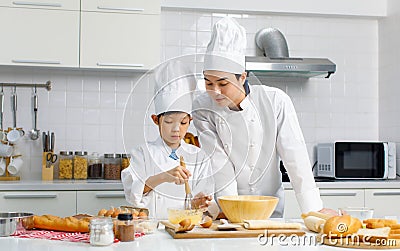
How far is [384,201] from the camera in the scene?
12.1 ft

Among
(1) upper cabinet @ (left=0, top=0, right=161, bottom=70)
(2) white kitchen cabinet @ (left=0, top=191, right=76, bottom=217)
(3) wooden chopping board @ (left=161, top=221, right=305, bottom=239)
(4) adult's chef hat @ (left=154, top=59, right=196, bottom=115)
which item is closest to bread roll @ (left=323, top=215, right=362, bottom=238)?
(3) wooden chopping board @ (left=161, top=221, right=305, bottom=239)

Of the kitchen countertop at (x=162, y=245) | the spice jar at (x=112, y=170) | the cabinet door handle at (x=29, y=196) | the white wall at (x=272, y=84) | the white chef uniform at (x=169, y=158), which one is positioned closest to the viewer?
the kitchen countertop at (x=162, y=245)

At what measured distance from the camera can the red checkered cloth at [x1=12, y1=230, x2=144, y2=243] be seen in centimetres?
169

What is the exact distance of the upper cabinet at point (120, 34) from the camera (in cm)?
368

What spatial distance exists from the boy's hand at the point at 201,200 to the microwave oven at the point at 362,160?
211cm

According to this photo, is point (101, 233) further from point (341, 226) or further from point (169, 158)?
point (341, 226)

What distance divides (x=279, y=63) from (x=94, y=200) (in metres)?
1.45

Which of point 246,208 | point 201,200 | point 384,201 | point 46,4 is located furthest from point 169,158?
point 384,201

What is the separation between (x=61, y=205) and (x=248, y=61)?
57.5 inches

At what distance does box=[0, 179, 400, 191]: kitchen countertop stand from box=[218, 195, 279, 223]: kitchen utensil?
5.26 feet

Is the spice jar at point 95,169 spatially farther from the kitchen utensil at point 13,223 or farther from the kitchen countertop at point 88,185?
the kitchen utensil at point 13,223

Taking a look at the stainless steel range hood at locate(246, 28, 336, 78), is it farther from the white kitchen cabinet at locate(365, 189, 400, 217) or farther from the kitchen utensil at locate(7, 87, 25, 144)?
the kitchen utensil at locate(7, 87, 25, 144)

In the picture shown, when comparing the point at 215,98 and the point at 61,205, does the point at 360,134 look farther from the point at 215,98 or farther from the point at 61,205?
the point at 215,98

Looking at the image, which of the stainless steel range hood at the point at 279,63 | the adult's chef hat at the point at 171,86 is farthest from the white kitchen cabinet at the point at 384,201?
the adult's chef hat at the point at 171,86
